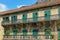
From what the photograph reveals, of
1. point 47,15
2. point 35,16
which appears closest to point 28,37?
point 35,16

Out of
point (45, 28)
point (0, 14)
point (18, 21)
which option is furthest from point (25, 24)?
point (0, 14)

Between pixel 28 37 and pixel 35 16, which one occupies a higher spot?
pixel 35 16

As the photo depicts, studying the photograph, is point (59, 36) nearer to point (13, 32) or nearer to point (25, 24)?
point (25, 24)

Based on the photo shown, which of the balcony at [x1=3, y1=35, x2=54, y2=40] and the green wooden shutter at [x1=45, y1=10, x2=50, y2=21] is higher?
the green wooden shutter at [x1=45, y1=10, x2=50, y2=21]

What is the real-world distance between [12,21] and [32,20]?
5.22 metres

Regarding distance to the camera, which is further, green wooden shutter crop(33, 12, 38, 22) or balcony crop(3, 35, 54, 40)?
green wooden shutter crop(33, 12, 38, 22)

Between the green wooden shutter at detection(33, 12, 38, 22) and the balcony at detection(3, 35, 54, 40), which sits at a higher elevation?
the green wooden shutter at detection(33, 12, 38, 22)

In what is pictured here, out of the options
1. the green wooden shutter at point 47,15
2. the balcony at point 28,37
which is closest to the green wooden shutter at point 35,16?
the green wooden shutter at point 47,15

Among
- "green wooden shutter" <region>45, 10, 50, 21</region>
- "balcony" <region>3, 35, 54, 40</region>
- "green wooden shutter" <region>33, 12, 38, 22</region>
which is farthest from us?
"green wooden shutter" <region>33, 12, 38, 22</region>

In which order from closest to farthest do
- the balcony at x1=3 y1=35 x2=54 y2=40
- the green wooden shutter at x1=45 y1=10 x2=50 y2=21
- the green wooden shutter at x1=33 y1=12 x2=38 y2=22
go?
the balcony at x1=3 y1=35 x2=54 y2=40 < the green wooden shutter at x1=45 y1=10 x2=50 y2=21 < the green wooden shutter at x1=33 y1=12 x2=38 y2=22

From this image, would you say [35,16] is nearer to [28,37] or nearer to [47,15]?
[47,15]

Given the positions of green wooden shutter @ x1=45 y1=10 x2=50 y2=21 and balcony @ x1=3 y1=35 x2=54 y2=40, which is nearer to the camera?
balcony @ x1=3 y1=35 x2=54 y2=40

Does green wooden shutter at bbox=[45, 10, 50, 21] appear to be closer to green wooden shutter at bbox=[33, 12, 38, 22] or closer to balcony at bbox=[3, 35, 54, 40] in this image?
green wooden shutter at bbox=[33, 12, 38, 22]

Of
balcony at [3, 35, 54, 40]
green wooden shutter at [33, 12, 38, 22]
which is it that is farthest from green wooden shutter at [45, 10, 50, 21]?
balcony at [3, 35, 54, 40]
